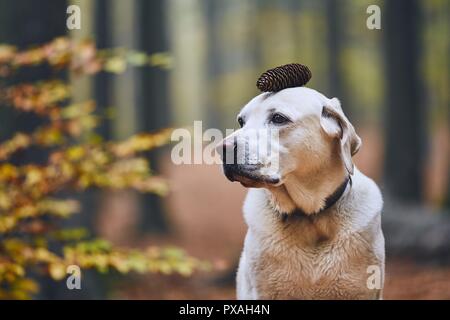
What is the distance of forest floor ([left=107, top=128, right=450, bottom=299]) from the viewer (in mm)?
4570

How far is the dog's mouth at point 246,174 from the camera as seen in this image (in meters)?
2.39

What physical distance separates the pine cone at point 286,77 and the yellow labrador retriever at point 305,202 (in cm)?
7

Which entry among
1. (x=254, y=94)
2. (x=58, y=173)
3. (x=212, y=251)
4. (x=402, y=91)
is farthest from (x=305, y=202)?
(x=254, y=94)

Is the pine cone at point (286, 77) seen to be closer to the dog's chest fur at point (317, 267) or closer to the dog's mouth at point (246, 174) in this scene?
the dog's mouth at point (246, 174)

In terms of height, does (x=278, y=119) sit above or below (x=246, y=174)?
above

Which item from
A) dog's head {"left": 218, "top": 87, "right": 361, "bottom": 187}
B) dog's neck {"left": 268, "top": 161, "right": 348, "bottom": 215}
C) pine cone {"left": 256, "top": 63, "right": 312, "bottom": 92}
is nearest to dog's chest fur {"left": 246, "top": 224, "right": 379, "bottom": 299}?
dog's neck {"left": 268, "top": 161, "right": 348, "bottom": 215}

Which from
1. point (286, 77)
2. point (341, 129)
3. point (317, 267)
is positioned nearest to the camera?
point (286, 77)

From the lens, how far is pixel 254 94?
55.9ft

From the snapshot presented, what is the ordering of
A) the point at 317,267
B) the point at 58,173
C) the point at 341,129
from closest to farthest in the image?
the point at 341,129, the point at 317,267, the point at 58,173

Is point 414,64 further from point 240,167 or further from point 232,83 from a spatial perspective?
point 232,83

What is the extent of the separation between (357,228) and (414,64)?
527 cm

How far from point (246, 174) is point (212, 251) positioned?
28.7ft

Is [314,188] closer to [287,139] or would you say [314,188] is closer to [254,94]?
[287,139]

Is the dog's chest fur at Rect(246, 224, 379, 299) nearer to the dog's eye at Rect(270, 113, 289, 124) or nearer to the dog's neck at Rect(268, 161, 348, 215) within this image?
the dog's neck at Rect(268, 161, 348, 215)
